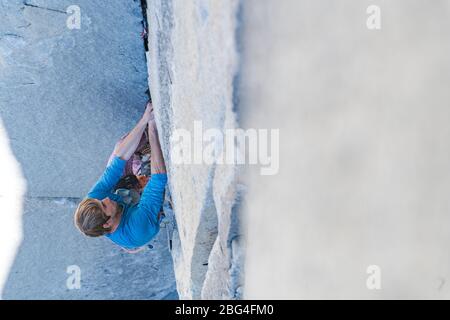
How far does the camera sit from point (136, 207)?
4.44ft

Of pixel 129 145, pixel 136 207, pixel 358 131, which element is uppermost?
pixel 358 131

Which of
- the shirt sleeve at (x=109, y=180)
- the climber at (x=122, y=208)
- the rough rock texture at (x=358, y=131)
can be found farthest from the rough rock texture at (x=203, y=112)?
the shirt sleeve at (x=109, y=180)

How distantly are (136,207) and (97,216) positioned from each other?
0.46 feet

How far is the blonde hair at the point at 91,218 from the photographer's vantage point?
125 centimetres

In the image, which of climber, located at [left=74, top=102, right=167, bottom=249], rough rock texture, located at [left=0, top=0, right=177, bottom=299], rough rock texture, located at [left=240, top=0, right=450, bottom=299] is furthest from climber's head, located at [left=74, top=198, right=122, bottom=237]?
rough rock texture, located at [left=240, top=0, right=450, bottom=299]

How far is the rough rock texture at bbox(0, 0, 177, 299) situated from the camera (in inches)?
60.5

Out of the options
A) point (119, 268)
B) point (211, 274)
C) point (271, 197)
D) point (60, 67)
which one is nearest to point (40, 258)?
point (119, 268)

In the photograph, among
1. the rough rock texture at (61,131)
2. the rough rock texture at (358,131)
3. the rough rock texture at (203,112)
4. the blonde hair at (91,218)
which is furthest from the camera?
the rough rock texture at (61,131)

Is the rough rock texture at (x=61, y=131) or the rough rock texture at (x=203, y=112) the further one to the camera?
the rough rock texture at (x=61, y=131)

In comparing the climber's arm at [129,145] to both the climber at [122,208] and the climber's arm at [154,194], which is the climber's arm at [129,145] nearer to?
the climber at [122,208]

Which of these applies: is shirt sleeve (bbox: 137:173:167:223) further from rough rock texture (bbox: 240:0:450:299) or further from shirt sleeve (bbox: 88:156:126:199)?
rough rock texture (bbox: 240:0:450:299)

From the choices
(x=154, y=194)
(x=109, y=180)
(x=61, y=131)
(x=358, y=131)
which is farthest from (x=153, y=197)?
(x=358, y=131)

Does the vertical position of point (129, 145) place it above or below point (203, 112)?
below

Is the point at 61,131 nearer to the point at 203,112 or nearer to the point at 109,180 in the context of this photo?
the point at 109,180
